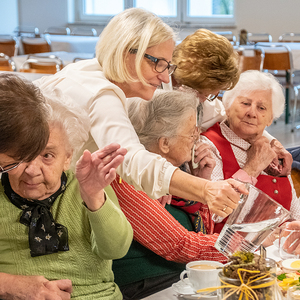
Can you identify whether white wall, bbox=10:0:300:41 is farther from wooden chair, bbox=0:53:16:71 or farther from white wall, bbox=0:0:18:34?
wooden chair, bbox=0:53:16:71

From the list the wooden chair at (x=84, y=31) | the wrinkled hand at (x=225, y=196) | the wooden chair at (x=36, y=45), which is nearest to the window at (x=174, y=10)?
the wooden chair at (x=84, y=31)

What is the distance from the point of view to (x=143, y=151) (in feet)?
4.46

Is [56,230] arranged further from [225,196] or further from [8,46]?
[8,46]

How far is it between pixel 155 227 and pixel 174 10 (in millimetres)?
10011

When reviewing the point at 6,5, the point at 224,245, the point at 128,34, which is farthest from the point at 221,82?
the point at 6,5

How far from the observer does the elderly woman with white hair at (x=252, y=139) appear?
214 centimetres

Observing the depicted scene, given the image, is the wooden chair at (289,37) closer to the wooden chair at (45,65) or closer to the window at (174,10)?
the window at (174,10)

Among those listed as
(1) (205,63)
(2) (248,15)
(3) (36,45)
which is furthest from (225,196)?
(2) (248,15)

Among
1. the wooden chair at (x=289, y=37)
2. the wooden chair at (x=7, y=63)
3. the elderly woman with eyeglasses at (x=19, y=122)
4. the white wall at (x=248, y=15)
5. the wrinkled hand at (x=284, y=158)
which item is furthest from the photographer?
the white wall at (x=248, y=15)

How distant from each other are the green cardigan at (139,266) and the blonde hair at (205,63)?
0.80m

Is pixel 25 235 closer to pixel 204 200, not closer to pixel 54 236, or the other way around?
pixel 54 236

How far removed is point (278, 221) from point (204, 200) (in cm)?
21

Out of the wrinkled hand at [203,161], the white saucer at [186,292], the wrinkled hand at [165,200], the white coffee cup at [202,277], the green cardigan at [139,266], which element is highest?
the wrinkled hand at [203,161]

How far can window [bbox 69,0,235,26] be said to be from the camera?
10.5 meters
